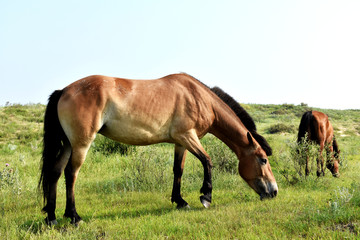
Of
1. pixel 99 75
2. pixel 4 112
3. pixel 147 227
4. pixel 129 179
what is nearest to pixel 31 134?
pixel 4 112

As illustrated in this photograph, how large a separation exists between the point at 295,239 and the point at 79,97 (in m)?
3.62

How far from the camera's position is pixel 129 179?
24.0 feet

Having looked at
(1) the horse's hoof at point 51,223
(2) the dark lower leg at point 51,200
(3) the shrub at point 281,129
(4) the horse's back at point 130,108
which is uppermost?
(4) the horse's back at point 130,108

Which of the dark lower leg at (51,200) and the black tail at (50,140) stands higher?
the black tail at (50,140)

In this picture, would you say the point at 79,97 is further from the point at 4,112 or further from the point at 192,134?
the point at 4,112

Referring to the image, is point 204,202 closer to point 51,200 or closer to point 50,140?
point 51,200

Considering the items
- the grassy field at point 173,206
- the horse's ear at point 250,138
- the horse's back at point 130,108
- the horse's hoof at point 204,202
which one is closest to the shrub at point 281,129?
the grassy field at point 173,206

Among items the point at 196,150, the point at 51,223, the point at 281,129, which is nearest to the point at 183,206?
the point at 196,150

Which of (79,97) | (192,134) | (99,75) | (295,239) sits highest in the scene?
(99,75)

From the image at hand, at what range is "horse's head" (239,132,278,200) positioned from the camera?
5465 mm

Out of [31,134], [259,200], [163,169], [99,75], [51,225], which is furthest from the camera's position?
[31,134]

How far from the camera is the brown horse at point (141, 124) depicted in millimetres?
4492

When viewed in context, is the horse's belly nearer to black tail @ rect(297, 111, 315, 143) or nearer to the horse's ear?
the horse's ear

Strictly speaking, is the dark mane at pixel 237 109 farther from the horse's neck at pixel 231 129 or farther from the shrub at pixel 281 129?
the shrub at pixel 281 129
